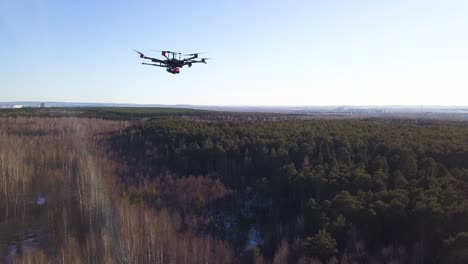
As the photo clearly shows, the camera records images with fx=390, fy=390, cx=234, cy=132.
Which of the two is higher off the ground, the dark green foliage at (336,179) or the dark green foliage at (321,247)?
the dark green foliage at (336,179)

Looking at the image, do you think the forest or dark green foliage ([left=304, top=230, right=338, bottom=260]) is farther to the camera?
the forest

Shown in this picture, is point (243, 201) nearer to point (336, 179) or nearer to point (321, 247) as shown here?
point (336, 179)

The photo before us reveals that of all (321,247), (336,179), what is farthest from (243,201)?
(321,247)

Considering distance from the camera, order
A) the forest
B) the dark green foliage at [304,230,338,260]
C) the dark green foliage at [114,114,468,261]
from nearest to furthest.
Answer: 1. the dark green foliage at [304,230,338,260]
2. the forest
3. the dark green foliage at [114,114,468,261]

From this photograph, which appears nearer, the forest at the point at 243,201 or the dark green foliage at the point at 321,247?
the dark green foliage at the point at 321,247

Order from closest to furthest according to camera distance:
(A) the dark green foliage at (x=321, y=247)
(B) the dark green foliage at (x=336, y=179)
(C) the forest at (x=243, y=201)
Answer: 1. (A) the dark green foliage at (x=321, y=247)
2. (C) the forest at (x=243, y=201)
3. (B) the dark green foliage at (x=336, y=179)

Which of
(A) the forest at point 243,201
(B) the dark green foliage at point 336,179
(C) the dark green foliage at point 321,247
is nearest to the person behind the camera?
(C) the dark green foliage at point 321,247

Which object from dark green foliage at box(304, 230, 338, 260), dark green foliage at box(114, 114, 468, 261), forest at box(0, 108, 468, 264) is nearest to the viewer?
dark green foliage at box(304, 230, 338, 260)

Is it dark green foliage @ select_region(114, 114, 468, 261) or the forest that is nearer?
the forest

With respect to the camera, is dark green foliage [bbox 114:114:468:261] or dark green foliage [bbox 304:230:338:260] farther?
dark green foliage [bbox 114:114:468:261]

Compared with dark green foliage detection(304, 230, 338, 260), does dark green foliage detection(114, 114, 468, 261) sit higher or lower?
higher
